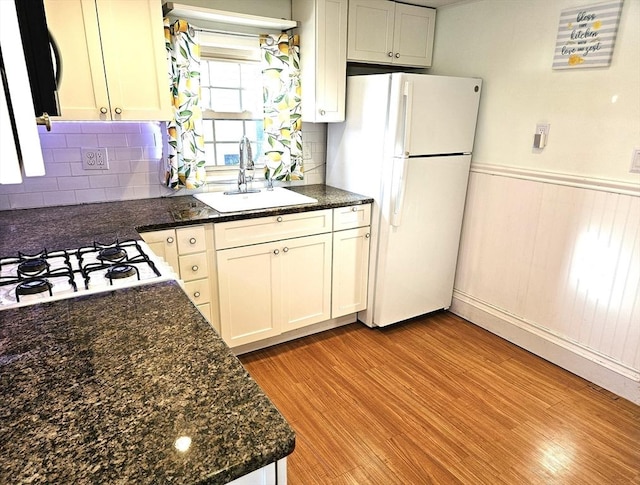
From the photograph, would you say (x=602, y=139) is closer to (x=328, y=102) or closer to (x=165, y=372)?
(x=328, y=102)

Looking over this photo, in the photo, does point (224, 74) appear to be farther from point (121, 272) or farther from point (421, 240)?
point (121, 272)

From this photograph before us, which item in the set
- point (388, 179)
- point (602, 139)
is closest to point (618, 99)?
point (602, 139)

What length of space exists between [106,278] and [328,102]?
1880mm

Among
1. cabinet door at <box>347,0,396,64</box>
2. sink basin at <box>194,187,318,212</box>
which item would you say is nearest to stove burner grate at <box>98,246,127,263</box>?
sink basin at <box>194,187,318,212</box>

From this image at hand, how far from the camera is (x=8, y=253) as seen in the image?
61.9 inches

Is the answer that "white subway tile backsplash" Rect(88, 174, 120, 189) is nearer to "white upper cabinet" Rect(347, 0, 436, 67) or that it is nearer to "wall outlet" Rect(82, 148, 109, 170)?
"wall outlet" Rect(82, 148, 109, 170)

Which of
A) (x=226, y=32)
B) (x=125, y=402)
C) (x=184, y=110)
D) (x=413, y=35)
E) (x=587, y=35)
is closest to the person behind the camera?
(x=125, y=402)

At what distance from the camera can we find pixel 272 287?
99.7 inches

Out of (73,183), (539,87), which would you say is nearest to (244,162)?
(73,183)

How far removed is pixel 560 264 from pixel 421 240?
0.83 metres

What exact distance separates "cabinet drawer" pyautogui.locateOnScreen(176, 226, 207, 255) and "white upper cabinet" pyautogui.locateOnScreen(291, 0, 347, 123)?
1104mm

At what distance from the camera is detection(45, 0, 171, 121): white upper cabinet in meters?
1.95

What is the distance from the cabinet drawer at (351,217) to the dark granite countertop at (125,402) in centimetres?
162

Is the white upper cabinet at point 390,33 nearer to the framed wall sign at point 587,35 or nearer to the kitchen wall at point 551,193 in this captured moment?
the kitchen wall at point 551,193
